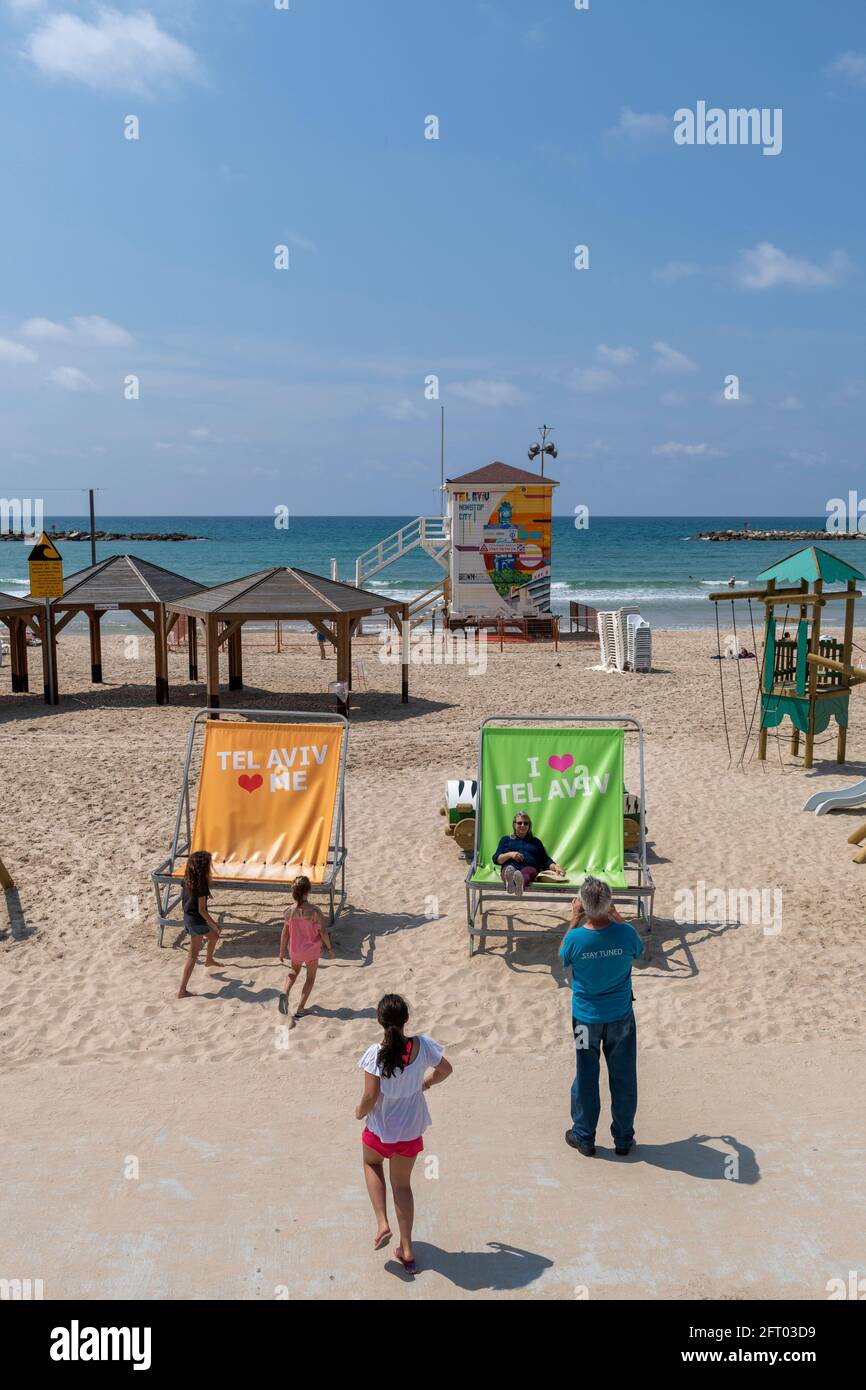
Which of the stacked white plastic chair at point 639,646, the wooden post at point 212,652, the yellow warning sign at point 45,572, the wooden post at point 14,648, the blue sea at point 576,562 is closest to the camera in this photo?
the wooden post at point 212,652

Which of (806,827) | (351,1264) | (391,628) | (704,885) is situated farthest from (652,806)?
(391,628)

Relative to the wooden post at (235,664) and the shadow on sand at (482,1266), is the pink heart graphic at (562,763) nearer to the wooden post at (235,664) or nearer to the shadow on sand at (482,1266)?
the shadow on sand at (482,1266)

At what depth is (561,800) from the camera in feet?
27.3

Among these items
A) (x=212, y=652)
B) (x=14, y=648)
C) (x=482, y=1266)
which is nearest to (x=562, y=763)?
(x=482, y=1266)

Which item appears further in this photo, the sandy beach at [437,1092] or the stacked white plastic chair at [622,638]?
the stacked white plastic chair at [622,638]

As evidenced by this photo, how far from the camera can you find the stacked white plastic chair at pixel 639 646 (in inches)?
865

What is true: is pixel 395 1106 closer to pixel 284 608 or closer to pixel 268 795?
pixel 268 795

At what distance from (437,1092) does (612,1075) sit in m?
1.06

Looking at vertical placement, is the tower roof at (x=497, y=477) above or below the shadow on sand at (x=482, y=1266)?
above

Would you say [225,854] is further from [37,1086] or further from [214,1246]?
[214,1246]

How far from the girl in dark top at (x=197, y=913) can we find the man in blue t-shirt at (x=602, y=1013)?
2.83m

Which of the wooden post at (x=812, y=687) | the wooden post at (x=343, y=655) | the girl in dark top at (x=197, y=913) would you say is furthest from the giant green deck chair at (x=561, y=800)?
the wooden post at (x=343, y=655)

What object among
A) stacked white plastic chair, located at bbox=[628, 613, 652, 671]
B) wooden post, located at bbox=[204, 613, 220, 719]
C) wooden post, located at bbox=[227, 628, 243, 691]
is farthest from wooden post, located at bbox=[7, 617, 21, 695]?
stacked white plastic chair, located at bbox=[628, 613, 652, 671]

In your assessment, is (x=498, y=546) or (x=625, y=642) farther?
(x=498, y=546)
